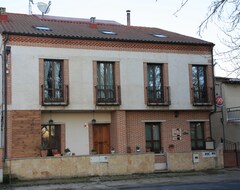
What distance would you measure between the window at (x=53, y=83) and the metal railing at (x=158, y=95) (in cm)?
509

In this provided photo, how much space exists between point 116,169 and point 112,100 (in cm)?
451

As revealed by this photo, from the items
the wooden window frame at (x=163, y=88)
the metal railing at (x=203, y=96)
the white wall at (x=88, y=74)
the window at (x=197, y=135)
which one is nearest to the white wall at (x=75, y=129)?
the white wall at (x=88, y=74)

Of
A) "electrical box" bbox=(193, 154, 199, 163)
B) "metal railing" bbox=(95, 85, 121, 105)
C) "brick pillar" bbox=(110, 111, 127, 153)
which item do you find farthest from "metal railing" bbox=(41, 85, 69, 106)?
"electrical box" bbox=(193, 154, 199, 163)

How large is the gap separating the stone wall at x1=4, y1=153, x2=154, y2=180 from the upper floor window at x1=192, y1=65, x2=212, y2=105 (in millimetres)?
5900

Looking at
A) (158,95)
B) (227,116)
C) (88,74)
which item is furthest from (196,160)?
(88,74)

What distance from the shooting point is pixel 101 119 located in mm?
25922

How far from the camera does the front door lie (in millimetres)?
25859

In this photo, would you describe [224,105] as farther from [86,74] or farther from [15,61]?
[15,61]

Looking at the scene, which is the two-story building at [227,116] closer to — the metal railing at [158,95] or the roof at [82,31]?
the roof at [82,31]

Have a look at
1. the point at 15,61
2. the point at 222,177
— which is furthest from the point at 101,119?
the point at 222,177

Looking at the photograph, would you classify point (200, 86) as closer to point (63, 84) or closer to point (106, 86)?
point (106, 86)

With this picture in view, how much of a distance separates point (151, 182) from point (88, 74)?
306 inches

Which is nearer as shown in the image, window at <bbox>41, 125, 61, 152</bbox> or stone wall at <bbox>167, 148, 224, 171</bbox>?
stone wall at <bbox>167, 148, 224, 171</bbox>

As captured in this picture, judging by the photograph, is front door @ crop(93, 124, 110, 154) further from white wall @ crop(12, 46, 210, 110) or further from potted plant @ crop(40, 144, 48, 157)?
potted plant @ crop(40, 144, 48, 157)
